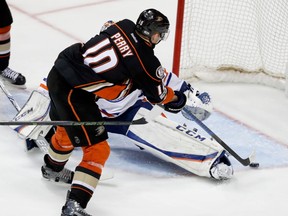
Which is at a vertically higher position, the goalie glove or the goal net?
the goalie glove

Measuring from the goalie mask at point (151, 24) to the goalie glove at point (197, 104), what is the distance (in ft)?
1.72

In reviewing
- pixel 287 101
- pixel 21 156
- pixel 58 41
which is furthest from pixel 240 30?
pixel 21 156

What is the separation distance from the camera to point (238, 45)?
470 centimetres

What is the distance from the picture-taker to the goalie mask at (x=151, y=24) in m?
3.11

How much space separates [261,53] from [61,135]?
66.8 inches

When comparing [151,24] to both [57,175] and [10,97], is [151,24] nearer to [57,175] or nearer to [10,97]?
[57,175]

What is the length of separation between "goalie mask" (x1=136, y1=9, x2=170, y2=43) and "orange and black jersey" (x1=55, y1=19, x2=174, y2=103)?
0.11 feet

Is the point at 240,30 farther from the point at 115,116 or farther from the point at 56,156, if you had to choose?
the point at 56,156

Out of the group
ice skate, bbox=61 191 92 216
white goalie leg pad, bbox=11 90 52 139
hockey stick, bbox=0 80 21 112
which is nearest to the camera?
ice skate, bbox=61 191 92 216

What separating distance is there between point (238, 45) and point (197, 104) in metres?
1.17

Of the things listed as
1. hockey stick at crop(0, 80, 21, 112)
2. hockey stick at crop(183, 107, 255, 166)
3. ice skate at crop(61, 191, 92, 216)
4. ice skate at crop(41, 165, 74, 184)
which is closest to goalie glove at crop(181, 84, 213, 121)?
hockey stick at crop(183, 107, 255, 166)

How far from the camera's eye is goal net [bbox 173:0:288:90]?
4.56m

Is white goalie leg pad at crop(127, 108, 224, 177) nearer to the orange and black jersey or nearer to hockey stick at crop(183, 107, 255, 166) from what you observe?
hockey stick at crop(183, 107, 255, 166)

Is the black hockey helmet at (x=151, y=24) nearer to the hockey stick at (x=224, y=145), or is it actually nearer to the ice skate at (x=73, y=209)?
the hockey stick at (x=224, y=145)
